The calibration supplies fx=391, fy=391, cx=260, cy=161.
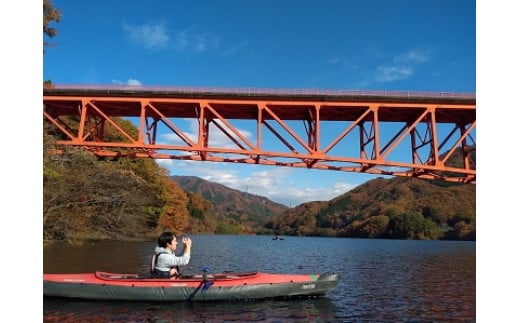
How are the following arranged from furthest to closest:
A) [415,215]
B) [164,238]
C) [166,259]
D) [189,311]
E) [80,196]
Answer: [415,215] < [80,196] < [166,259] < [164,238] < [189,311]

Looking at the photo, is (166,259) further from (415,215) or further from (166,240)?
(415,215)

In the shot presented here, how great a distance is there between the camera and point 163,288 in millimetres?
14195

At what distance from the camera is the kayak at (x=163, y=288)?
14227 millimetres

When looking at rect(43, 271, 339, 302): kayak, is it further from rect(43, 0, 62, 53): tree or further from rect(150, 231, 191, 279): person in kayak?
rect(43, 0, 62, 53): tree

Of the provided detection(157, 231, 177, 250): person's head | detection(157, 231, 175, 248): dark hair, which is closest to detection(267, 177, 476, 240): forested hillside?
detection(157, 231, 177, 250): person's head

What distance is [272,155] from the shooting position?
23922 millimetres

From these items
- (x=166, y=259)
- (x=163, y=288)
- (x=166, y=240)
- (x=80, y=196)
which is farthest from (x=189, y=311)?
(x=80, y=196)

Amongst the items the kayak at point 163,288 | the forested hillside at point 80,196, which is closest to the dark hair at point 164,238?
the kayak at point 163,288

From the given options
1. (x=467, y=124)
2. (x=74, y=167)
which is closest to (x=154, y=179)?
(x=74, y=167)

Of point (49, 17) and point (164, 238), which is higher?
point (49, 17)

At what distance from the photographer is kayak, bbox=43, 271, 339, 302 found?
46.7ft

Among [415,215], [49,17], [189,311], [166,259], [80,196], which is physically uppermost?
[49,17]

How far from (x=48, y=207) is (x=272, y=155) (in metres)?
12.3
